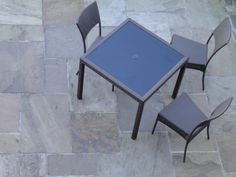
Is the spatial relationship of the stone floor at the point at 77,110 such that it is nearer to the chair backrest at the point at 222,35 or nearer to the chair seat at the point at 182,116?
the chair seat at the point at 182,116

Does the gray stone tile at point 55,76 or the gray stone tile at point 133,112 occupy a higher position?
the gray stone tile at point 55,76

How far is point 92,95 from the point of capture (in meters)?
5.20

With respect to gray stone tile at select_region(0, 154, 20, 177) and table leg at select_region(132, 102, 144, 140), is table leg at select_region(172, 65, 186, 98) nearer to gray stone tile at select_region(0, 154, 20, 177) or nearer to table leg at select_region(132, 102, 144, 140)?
table leg at select_region(132, 102, 144, 140)

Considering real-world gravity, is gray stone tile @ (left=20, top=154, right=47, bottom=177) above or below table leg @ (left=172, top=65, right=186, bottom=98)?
below

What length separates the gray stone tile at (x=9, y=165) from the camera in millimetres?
4516

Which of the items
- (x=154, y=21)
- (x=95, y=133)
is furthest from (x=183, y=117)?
(x=154, y=21)

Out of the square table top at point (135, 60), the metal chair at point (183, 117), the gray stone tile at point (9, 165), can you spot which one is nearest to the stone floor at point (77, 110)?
the gray stone tile at point (9, 165)

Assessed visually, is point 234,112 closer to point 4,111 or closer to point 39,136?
point 39,136

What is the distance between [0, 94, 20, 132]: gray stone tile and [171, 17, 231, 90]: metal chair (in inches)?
75.7

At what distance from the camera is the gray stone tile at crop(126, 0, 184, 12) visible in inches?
244

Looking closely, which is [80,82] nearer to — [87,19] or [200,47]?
[87,19]

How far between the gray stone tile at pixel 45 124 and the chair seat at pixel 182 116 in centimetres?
106

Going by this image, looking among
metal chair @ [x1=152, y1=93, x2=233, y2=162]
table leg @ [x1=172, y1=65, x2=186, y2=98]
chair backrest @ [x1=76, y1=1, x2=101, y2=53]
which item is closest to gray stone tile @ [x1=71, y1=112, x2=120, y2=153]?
metal chair @ [x1=152, y1=93, x2=233, y2=162]

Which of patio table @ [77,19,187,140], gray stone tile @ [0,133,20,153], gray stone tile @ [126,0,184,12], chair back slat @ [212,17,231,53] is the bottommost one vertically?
gray stone tile @ [0,133,20,153]
